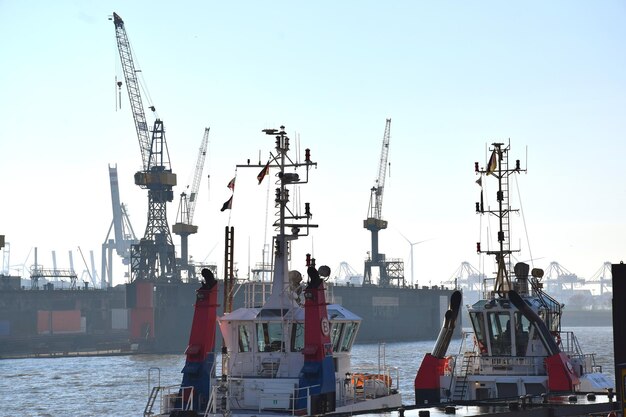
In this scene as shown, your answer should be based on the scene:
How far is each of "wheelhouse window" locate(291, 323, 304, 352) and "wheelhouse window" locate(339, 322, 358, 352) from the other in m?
2.85

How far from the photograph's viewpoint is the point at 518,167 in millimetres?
52281

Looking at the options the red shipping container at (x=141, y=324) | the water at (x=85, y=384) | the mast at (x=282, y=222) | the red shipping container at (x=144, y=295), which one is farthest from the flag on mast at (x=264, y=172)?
the red shipping container at (x=144, y=295)

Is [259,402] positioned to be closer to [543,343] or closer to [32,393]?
[543,343]

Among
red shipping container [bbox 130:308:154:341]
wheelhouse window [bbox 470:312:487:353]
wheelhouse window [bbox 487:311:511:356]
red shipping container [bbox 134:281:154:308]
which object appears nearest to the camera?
wheelhouse window [bbox 487:311:511:356]

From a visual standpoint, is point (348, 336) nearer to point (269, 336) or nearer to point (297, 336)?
point (297, 336)

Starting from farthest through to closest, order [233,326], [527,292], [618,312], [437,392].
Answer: [527,292], [437,392], [233,326], [618,312]

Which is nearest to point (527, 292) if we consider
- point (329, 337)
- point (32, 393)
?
point (329, 337)

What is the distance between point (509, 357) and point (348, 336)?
824 cm

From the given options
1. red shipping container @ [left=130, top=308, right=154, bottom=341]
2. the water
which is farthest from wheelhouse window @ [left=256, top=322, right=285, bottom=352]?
red shipping container @ [left=130, top=308, right=154, bottom=341]

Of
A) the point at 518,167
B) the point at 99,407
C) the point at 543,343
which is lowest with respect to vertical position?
the point at 99,407

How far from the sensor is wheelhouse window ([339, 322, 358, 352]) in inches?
1699

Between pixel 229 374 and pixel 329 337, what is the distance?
4125 millimetres

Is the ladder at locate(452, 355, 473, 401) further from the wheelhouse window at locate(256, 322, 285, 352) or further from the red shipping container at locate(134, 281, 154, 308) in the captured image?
the red shipping container at locate(134, 281, 154, 308)

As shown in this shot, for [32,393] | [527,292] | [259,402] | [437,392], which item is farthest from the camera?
[32,393]
